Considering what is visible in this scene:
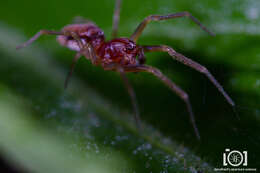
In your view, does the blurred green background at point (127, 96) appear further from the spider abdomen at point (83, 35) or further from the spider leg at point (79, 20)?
the spider abdomen at point (83, 35)

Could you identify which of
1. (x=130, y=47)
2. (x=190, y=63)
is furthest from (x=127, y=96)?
(x=190, y=63)

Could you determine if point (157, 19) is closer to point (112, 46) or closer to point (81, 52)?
point (112, 46)

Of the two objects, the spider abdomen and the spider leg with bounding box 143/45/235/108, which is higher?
the spider abdomen

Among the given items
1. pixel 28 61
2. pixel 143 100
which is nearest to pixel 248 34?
pixel 143 100

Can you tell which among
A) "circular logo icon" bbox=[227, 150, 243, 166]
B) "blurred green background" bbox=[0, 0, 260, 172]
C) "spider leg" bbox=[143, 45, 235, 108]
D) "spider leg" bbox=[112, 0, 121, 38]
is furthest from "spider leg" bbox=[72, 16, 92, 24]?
"circular logo icon" bbox=[227, 150, 243, 166]

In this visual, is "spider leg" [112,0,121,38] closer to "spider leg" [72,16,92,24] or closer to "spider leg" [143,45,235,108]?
"spider leg" [72,16,92,24]

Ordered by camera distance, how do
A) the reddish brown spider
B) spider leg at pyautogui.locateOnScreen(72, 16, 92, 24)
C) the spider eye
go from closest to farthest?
the reddish brown spider
the spider eye
spider leg at pyautogui.locateOnScreen(72, 16, 92, 24)
